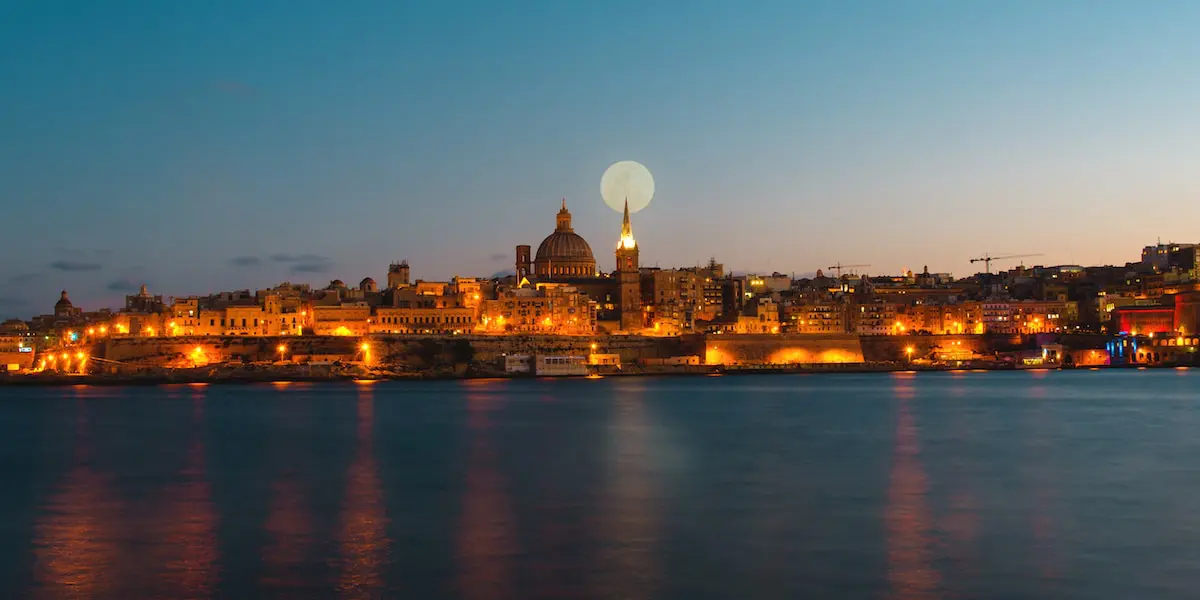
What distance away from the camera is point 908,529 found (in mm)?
13383

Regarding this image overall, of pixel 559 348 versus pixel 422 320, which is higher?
pixel 422 320

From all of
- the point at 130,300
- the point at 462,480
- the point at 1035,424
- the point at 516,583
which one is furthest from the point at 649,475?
the point at 130,300

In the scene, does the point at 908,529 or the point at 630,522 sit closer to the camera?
the point at 908,529

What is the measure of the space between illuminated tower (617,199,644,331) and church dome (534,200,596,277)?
195cm

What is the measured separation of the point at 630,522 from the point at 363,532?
2.90m

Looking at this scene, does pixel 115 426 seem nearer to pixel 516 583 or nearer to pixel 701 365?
pixel 516 583

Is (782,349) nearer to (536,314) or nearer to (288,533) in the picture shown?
(536,314)

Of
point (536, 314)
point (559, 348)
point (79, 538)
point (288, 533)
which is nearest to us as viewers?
point (79, 538)

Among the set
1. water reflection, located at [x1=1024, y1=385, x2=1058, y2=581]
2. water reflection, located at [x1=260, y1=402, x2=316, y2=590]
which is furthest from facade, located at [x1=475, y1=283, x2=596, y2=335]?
water reflection, located at [x1=260, y1=402, x2=316, y2=590]

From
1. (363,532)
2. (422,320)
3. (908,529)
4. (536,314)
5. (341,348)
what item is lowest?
(908,529)

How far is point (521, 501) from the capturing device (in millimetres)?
15914

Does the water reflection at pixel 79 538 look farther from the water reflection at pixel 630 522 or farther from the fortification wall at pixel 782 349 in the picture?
the fortification wall at pixel 782 349

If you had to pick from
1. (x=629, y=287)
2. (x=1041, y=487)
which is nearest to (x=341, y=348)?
(x=629, y=287)

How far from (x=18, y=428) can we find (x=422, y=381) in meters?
23.6
